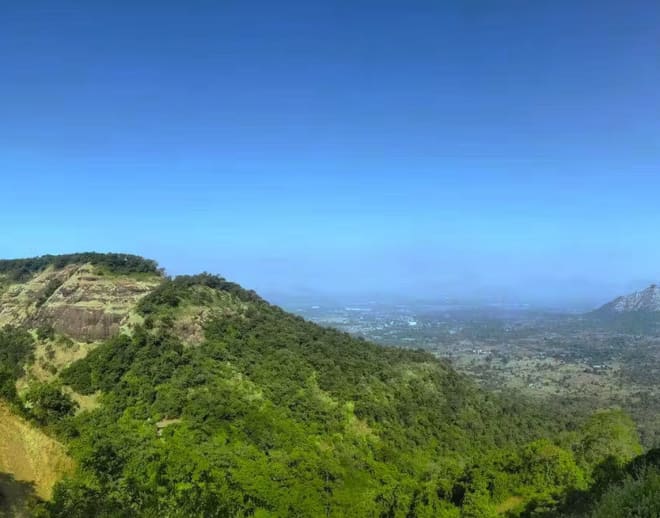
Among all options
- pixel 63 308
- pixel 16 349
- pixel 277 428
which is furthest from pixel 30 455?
pixel 63 308

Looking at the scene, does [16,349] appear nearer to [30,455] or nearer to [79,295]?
[79,295]

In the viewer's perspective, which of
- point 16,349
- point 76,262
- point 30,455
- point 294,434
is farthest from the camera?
point 76,262

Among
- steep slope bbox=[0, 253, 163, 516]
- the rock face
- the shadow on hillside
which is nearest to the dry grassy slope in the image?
the shadow on hillside

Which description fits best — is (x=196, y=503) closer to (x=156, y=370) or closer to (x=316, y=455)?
(x=316, y=455)

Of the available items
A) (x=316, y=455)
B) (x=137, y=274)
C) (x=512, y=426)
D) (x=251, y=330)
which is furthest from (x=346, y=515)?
(x=137, y=274)

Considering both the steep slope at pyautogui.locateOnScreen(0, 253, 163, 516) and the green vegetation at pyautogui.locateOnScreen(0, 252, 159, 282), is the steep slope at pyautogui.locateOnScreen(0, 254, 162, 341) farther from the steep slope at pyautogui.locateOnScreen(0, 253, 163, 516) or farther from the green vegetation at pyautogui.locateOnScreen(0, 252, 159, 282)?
the green vegetation at pyautogui.locateOnScreen(0, 252, 159, 282)

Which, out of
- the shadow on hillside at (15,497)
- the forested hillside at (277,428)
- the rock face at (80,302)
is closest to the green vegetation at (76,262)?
the forested hillside at (277,428)
